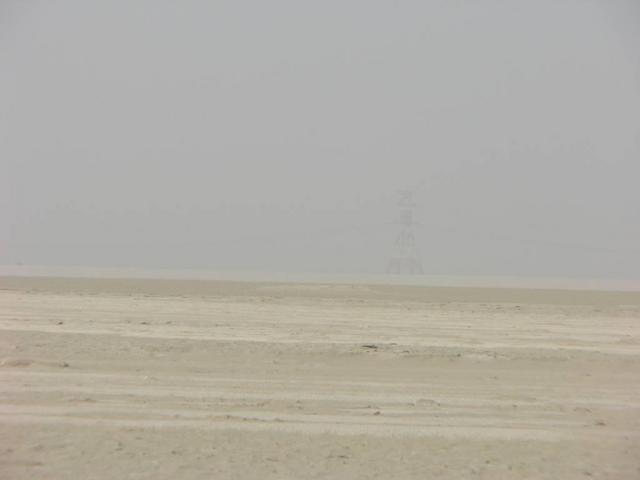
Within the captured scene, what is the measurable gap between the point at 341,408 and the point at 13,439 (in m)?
4.20

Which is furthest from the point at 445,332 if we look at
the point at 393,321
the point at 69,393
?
the point at 69,393

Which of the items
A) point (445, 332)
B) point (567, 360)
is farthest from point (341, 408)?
point (445, 332)

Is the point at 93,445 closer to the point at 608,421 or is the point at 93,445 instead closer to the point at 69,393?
the point at 69,393

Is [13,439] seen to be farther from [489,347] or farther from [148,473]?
[489,347]

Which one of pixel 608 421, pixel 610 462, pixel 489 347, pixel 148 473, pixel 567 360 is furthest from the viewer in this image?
pixel 489 347

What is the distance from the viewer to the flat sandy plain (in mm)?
8391

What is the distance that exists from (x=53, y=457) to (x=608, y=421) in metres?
6.99

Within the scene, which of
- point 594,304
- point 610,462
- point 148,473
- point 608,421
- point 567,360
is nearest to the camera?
point 148,473

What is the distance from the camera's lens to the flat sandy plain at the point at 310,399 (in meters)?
8.39

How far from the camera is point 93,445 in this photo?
8.76 meters

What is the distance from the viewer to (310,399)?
11.5 m

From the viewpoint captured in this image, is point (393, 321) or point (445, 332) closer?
point (445, 332)

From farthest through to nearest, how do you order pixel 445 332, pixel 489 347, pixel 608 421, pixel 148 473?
pixel 445 332 < pixel 489 347 < pixel 608 421 < pixel 148 473

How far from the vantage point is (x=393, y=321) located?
76.2 feet
